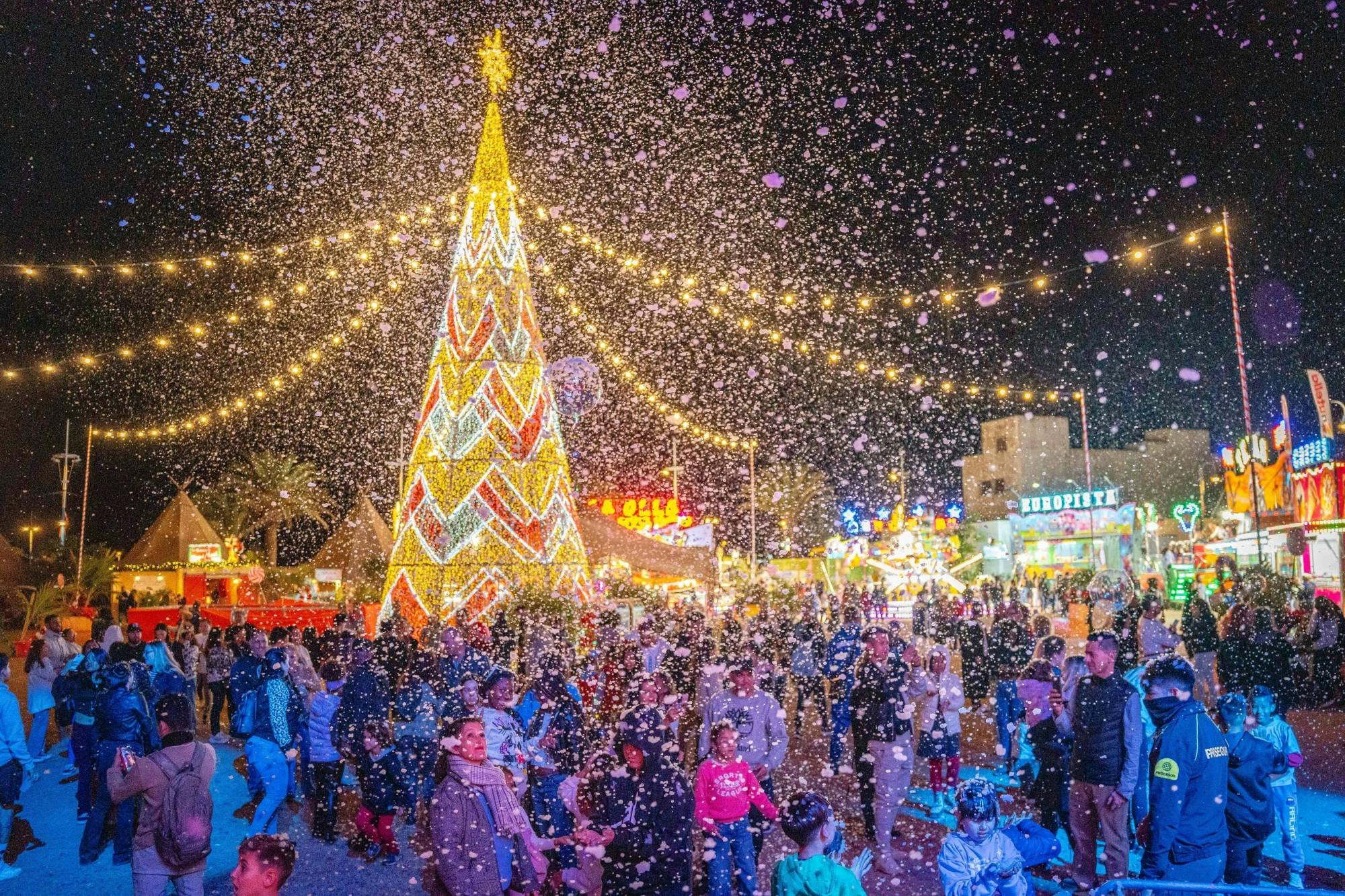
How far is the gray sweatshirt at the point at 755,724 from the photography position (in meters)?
6.16

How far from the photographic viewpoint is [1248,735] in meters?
5.26

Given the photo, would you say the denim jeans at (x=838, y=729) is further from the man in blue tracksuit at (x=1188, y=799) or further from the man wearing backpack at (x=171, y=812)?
the man wearing backpack at (x=171, y=812)

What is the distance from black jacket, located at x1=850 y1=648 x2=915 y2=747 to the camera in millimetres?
6828

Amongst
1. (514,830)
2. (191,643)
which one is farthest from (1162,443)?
(514,830)

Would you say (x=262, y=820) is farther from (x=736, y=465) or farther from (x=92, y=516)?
(x=736, y=465)

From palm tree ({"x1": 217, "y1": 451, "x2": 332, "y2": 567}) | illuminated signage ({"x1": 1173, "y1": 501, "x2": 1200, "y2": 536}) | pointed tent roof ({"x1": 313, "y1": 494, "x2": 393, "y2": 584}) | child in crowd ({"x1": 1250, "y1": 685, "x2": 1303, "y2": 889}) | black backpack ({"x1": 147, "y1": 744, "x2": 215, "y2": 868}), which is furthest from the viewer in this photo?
palm tree ({"x1": 217, "y1": 451, "x2": 332, "y2": 567})

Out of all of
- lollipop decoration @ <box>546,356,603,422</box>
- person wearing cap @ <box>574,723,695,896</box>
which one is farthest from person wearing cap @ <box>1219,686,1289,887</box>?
lollipop decoration @ <box>546,356,603,422</box>

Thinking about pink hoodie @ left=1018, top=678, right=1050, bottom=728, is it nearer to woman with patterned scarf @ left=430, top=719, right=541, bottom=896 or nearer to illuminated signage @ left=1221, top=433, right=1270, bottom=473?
woman with patterned scarf @ left=430, top=719, right=541, bottom=896

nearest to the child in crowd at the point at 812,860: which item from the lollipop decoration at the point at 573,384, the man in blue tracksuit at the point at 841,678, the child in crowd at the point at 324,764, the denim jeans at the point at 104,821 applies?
the child in crowd at the point at 324,764

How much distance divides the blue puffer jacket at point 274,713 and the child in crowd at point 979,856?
5375mm

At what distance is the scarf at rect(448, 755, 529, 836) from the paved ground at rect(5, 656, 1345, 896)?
2.38 metres

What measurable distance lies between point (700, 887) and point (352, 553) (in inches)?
862

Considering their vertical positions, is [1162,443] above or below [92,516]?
above

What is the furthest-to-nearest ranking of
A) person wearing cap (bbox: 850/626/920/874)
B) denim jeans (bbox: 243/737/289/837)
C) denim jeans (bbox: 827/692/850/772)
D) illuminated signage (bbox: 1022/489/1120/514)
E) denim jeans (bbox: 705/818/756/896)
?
illuminated signage (bbox: 1022/489/1120/514) < denim jeans (bbox: 827/692/850/772) < denim jeans (bbox: 243/737/289/837) < person wearing cap (bbox: 850/626/920/874) < denim jeans (bbox: 705/818/756/896)
